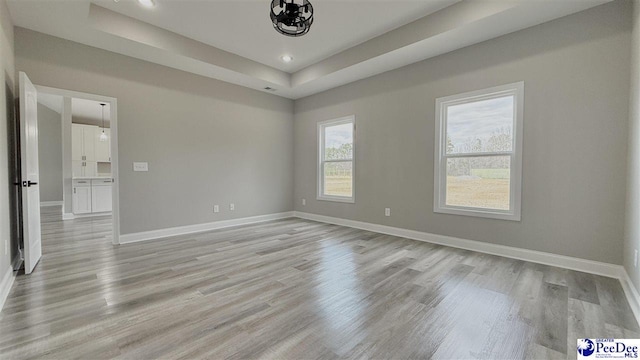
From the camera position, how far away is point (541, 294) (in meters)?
2.33

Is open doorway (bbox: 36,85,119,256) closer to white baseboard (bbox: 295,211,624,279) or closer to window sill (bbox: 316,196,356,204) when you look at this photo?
window sill (bbox: 316,196,356,204)

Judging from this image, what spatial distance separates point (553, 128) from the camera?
120 inches

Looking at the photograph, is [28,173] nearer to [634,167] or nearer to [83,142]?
[634,167]

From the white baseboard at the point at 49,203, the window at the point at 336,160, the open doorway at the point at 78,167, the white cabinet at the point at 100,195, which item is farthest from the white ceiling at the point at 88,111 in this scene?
the window at the point at 336,160

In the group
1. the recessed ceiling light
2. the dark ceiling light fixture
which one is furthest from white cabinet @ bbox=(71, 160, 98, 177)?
the dark ceiling light fixture

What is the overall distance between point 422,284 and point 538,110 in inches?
98.3

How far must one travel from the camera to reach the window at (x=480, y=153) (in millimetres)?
3342

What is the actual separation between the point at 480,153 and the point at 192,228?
15.7 feet

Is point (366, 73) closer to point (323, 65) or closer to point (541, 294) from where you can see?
point (323, 65)

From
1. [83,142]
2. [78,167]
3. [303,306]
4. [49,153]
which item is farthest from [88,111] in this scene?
[303,306]

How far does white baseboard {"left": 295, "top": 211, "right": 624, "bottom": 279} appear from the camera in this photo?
109 inches

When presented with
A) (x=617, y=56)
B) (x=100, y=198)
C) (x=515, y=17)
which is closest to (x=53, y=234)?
(x=100, y=198)

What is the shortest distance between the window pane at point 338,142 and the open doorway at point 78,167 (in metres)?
3.72

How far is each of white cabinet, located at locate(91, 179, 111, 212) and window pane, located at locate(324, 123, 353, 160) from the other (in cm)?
571
